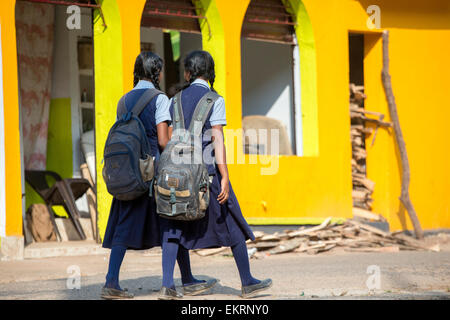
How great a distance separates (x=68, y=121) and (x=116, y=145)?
7102mm

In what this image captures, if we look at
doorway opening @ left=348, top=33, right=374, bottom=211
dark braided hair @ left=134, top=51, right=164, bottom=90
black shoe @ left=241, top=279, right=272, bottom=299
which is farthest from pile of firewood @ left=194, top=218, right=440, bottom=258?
dark braided hair @ left=134, top=51, right=164, bottom=90

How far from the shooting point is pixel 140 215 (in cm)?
618

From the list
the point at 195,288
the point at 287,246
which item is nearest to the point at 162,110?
the point at 195,288

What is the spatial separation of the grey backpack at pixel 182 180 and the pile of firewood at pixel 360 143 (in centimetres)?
754

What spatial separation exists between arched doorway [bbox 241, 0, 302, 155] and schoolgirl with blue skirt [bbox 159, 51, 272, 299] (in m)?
6.25

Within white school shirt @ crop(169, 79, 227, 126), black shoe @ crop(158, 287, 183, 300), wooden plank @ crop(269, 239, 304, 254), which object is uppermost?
white school shirt @ crop(169, 79, 227, 126)

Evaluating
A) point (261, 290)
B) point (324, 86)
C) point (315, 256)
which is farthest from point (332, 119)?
point (261, 290)

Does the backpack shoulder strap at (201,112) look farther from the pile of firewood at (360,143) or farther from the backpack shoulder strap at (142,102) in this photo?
the pile of firewood at (360,143)

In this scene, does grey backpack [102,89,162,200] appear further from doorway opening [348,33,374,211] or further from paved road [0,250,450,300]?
doorway opening [348,33,374,211]

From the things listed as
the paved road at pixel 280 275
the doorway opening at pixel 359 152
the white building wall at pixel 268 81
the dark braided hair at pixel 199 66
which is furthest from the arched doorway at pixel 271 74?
the dark braided hair at pixel 199 66

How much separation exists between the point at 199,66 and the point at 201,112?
0.43 metres

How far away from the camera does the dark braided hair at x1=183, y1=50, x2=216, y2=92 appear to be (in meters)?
6.32

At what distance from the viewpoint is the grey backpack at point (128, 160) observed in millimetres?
5914

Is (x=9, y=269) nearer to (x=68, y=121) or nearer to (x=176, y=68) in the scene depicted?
(x=68, y=121)
